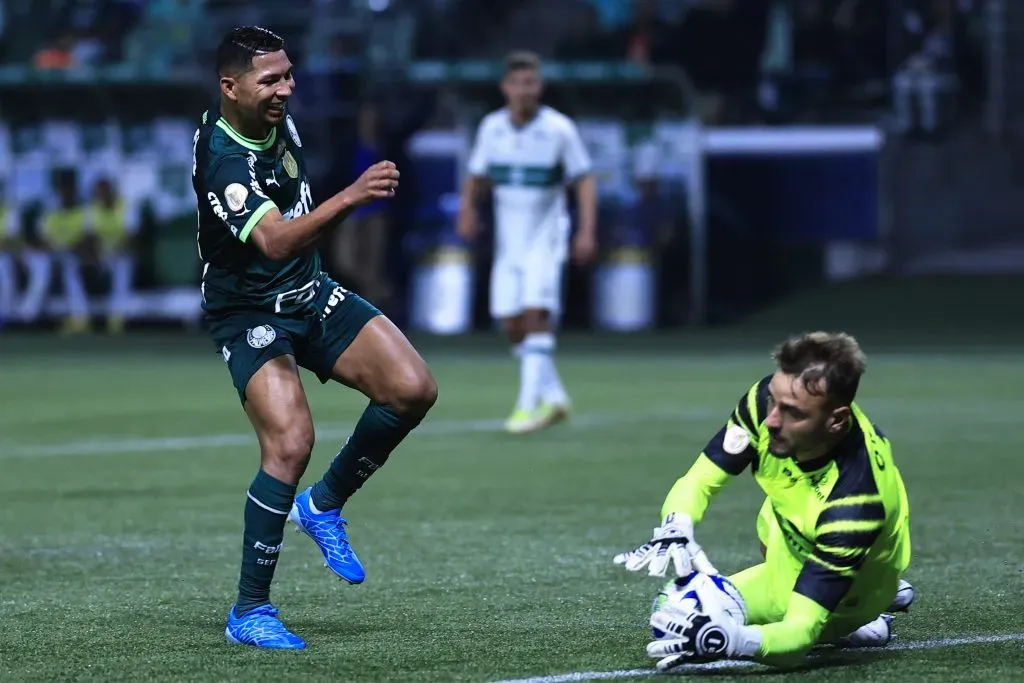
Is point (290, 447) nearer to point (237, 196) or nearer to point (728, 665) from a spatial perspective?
point (237, 196)

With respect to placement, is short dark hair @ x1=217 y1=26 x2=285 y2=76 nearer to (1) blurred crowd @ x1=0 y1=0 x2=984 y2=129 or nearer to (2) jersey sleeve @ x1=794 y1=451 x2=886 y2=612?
(2) jersey sleeve @ x1=794 y1=451 x2=886 y2=612

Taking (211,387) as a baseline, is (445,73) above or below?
above

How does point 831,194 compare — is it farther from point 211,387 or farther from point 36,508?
point 36,508

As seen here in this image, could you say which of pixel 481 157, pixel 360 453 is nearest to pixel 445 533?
pixel 360 453

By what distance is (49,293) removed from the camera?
2520cm

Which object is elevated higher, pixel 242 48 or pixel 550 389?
pixel 242 48

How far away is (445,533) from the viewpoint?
8.58m

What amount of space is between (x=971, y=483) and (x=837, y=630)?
190 inches

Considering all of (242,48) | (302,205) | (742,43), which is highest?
(242,48)

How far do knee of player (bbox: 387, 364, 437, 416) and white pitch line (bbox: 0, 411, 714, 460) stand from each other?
5.72 metres

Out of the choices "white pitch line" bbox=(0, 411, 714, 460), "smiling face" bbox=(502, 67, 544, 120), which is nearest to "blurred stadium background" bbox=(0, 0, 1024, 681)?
"white pitch line" bbox=(0, 411, 714, 460)

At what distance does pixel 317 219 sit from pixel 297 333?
2.41 ft

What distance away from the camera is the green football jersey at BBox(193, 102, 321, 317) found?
6188 millimetres

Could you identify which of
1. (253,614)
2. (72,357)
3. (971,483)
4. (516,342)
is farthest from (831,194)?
(253,614)
